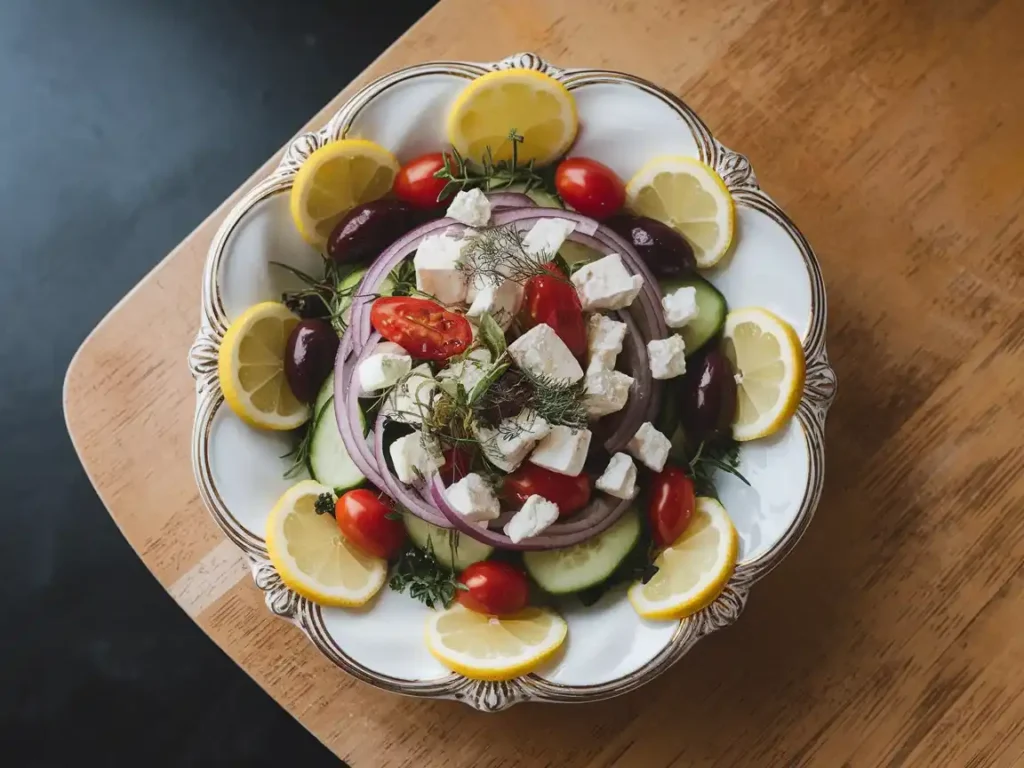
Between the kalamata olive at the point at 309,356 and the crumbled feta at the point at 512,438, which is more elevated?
the kalamata olive at the point at 309,356

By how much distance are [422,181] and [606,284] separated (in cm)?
37

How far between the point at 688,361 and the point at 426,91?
646 millimetres

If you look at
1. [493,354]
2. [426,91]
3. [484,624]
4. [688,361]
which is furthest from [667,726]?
[426,91]

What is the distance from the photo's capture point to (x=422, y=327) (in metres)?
1.55

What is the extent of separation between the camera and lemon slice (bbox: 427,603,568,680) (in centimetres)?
157

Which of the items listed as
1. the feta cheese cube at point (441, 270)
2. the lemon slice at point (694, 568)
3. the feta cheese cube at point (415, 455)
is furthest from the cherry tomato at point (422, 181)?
the lemon slice at point (694, 568)

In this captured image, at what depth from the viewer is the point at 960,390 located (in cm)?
187

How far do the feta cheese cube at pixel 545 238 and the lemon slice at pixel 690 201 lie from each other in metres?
0.18

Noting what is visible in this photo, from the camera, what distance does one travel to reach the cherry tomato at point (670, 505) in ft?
5.40

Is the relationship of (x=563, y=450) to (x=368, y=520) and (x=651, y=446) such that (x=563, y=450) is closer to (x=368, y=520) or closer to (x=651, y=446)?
(x=651, y=446)

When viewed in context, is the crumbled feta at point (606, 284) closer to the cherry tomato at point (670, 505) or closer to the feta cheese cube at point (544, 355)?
the feta cheese cube at point (544, 355)

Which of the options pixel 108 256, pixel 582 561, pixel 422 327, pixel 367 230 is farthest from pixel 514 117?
pixel 108 256

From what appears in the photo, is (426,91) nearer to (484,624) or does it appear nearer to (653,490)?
(653,490)

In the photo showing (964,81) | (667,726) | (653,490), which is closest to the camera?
(653,490)
